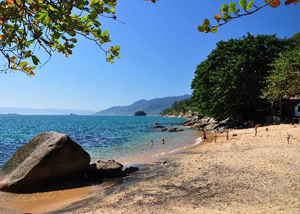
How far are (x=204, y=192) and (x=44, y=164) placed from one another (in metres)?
8.74

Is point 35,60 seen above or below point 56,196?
above

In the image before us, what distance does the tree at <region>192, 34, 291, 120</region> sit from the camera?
1287 inches

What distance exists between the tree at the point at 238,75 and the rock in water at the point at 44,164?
26.4m

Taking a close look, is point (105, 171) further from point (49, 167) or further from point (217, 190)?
point (217, 190)

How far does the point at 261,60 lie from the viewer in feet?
113

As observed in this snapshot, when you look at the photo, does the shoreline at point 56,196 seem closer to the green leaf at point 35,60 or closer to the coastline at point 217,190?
the coastline at point 217,190

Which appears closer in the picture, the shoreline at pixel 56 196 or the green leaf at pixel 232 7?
the green leaf at pixel 232 7

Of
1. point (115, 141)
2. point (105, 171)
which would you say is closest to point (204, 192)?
point (105, 171)

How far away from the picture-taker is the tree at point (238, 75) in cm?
3269

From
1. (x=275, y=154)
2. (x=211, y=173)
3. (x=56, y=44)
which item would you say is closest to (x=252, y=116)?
(x=275, y=154)

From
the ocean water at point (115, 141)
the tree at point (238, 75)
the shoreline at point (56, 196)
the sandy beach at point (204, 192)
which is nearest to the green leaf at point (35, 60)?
the sandy beach at point (204, 192)

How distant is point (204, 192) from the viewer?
8250 mm

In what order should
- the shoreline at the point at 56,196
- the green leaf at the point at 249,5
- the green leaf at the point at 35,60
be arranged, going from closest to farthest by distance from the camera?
the green leaf at the point at 249,5 → the green leaf at the point at 35,60 → the shoreline at the point at 56,196

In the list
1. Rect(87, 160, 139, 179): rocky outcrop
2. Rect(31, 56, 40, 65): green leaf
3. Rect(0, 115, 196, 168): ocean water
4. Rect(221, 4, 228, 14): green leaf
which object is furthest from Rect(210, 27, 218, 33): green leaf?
Rect(0, 115, 196, 168): ocean water
